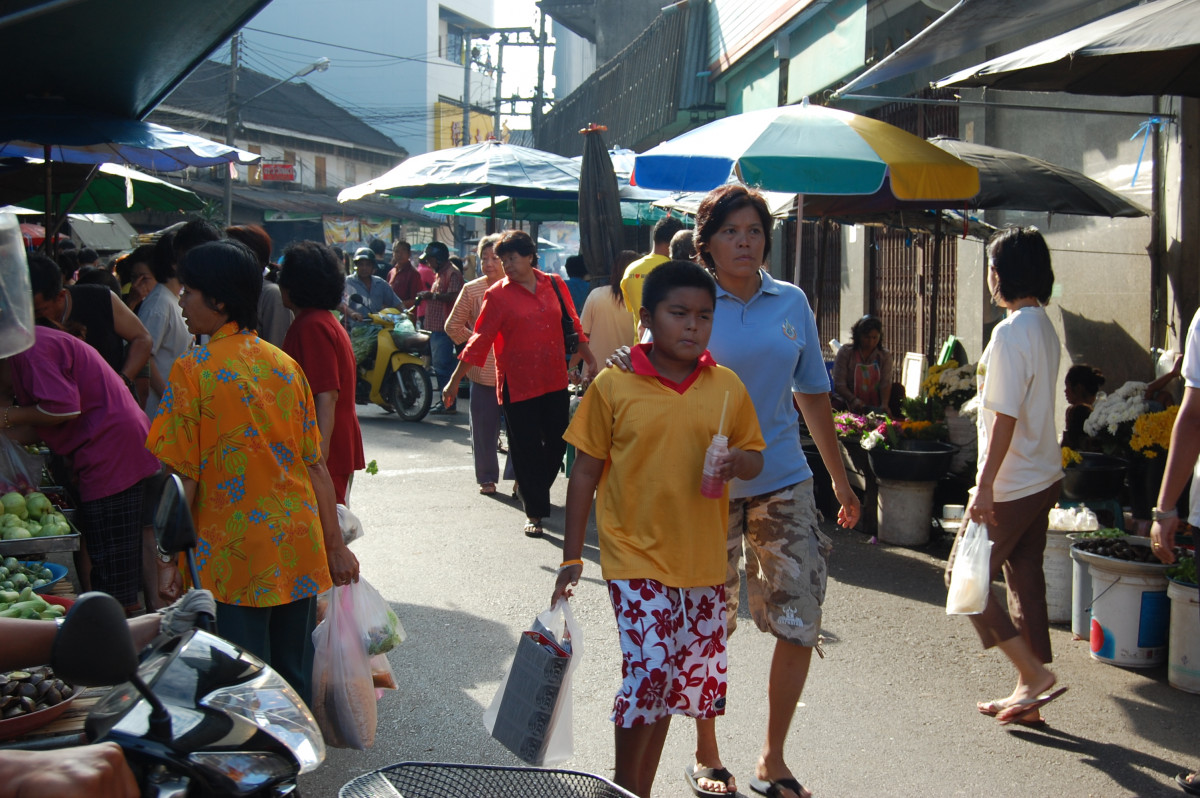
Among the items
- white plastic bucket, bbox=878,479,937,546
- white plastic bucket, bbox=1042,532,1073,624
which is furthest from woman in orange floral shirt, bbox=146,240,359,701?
white plastic bucket, bbox=878,479,937,546

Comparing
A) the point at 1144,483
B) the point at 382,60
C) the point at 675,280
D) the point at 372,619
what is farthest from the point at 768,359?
the point at 382,60

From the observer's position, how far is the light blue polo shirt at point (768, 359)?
3.73 m

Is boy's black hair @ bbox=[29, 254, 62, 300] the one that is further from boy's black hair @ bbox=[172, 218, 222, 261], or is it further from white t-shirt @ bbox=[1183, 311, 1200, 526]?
white t-shirt @ bbox=[1183, 311, 1200, 526]

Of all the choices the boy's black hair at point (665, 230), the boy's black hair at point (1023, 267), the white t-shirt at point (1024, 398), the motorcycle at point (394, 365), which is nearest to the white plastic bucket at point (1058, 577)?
the white t-shirt at point (1024, 398)

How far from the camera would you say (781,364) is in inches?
148

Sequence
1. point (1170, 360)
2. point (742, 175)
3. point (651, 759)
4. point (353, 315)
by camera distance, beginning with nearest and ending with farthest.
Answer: point (651, 759) → point (742, 175) → point (1170, 360) → point (353, 315)

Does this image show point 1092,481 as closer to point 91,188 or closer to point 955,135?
point 955,135

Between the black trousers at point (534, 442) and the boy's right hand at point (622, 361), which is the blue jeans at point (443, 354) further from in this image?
the boy's right hand at point (622, 361)

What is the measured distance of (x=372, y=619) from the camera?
385 centimetres

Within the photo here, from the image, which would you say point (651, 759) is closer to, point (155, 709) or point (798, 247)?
point (155, 709)

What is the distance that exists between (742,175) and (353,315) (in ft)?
28.4

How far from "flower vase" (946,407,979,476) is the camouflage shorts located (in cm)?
429

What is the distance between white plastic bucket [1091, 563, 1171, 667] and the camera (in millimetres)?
4934

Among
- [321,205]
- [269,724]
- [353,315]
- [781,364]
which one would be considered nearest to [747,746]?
[781,364]
